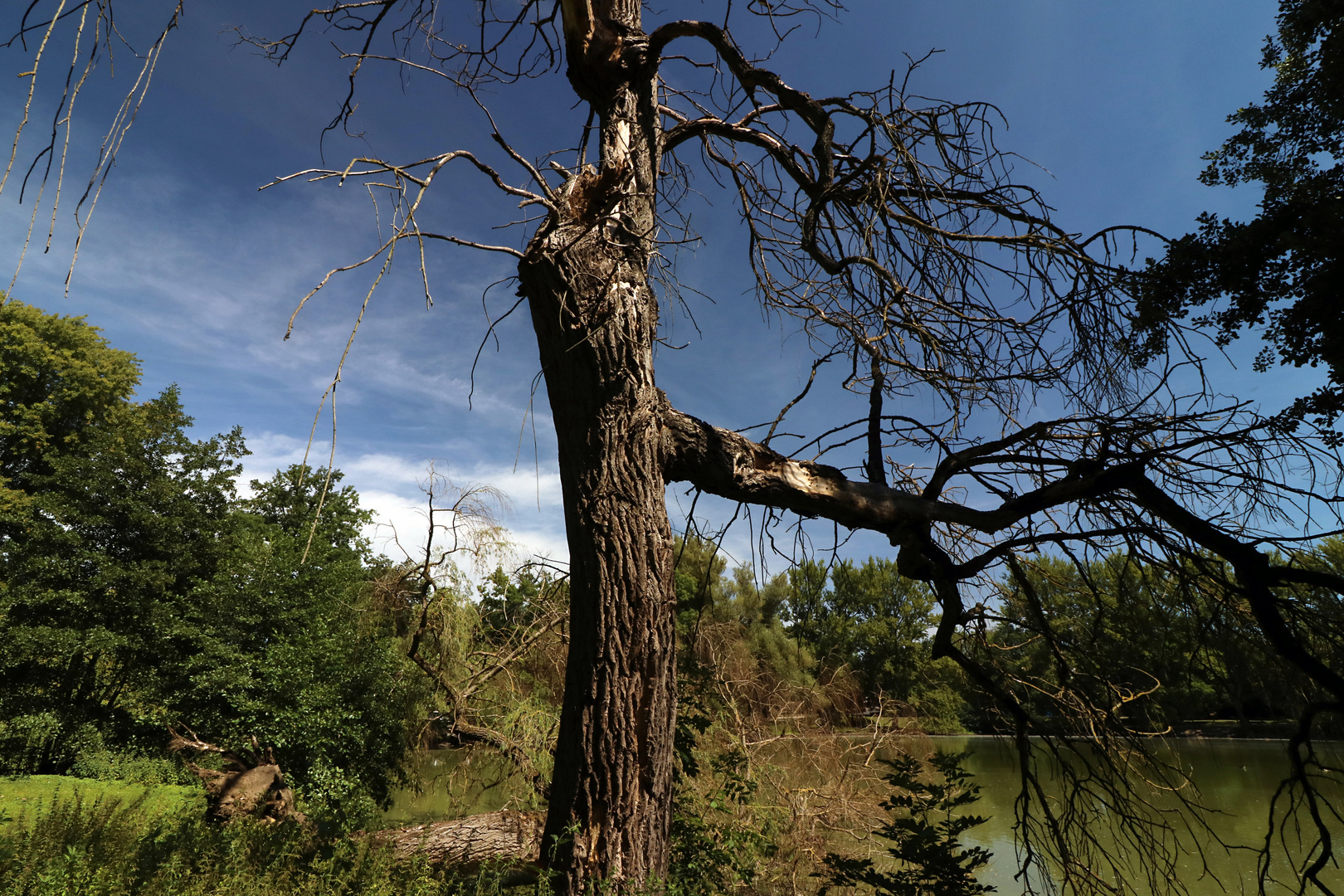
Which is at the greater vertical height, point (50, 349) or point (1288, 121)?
point (50, 349)

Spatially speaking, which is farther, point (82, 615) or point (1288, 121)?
point (82, 615)

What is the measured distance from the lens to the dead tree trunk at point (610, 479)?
237 cm

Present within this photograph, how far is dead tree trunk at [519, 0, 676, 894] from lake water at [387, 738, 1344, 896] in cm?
200

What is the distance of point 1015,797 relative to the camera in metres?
2.78

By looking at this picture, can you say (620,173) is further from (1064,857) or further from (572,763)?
(1064,857)

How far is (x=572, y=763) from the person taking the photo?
2.42 meters

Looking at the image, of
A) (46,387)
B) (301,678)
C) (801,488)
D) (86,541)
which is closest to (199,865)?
(801,488)

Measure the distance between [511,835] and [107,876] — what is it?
3170mm

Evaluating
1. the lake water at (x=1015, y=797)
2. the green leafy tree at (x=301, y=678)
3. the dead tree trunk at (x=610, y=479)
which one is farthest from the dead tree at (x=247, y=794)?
the dead tree trunk at (x=610, y=479)

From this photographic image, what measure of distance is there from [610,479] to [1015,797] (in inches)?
88.2

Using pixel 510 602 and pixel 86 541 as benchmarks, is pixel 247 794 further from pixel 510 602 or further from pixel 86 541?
pixel 86 541

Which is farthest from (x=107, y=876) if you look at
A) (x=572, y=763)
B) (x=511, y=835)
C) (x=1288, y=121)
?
(x=1288, y=121)

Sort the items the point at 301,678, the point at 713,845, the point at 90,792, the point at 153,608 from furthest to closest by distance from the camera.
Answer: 1. the point at 153,608
2. the point at 301,678
3. the point at 90,792
4. the point at 713,845

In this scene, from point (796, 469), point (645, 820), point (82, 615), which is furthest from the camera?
point (82, 615)
